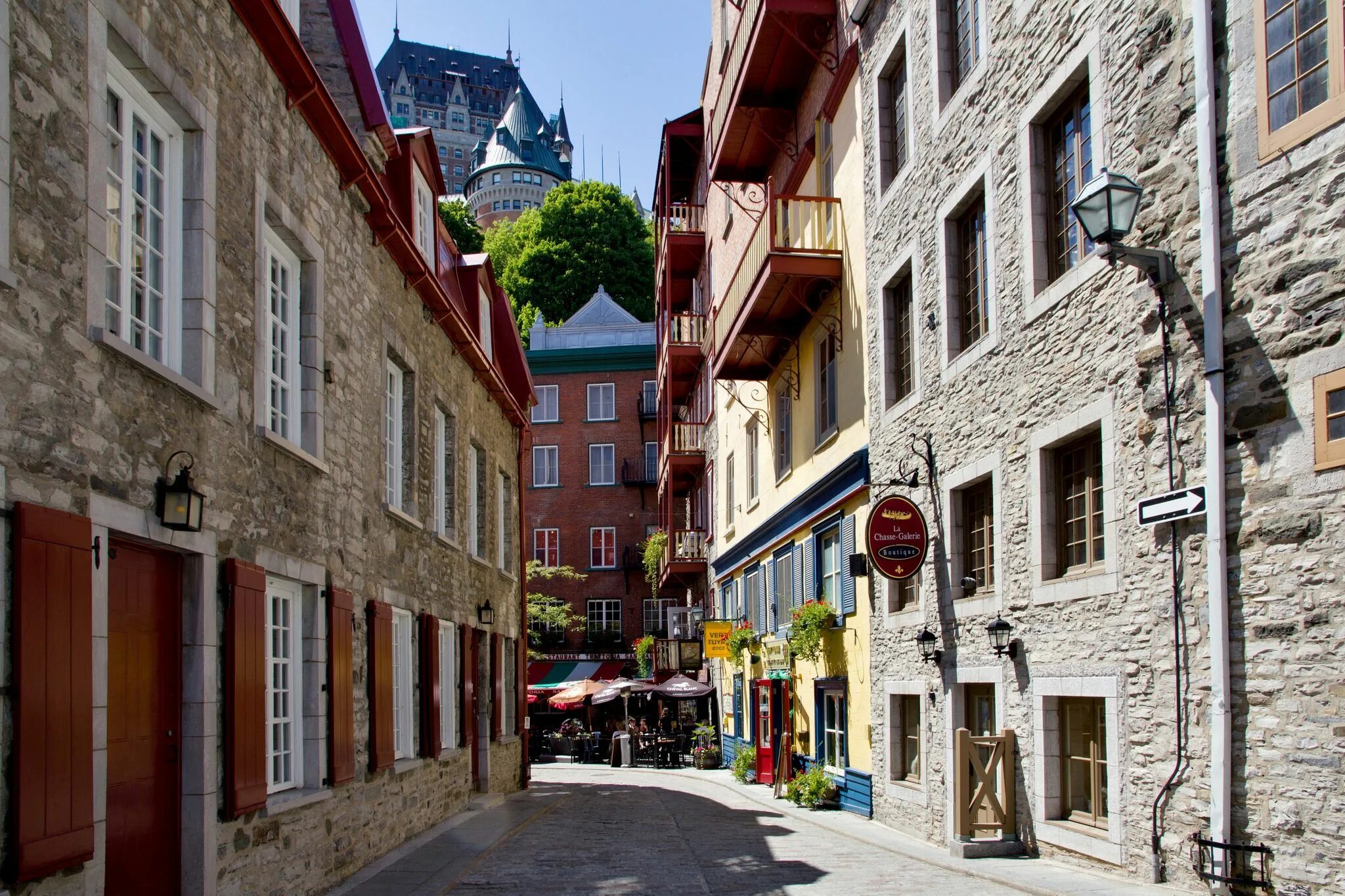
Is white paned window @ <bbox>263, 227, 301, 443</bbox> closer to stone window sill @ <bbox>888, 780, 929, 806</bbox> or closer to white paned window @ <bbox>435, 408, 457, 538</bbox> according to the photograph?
white paned window @ <bbox>435, 408, 457, 538</bbox>

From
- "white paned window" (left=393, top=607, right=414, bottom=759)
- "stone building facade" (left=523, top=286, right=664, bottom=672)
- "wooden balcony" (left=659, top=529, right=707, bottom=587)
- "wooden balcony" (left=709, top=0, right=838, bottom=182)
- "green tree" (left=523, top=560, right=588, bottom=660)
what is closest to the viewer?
"white paned window" (left=393, top=607, right=414, bottom=759)

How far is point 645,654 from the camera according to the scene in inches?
1603

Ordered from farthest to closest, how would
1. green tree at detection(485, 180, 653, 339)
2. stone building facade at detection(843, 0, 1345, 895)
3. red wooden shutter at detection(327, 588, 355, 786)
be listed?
green tree at detection(485, 180, 653, 339) → red wooden shutter at detection(327, 588, 355, 786) → stone building facade at detection(843, 0, 1345, 895)

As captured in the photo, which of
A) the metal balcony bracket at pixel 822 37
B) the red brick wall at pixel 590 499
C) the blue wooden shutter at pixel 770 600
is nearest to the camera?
the metal balcony bracket at pixel 822 37

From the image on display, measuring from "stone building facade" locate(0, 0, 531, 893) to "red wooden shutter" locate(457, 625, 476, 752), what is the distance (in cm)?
255

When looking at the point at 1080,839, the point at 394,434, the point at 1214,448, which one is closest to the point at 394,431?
the point at 394,434

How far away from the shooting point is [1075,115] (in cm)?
1141

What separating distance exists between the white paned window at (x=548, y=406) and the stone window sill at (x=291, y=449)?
37.3 m

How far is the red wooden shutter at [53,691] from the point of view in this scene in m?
5.95

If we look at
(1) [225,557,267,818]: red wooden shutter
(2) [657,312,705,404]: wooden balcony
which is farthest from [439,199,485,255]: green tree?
(1) [225,557,267,818]: red wooden shutter

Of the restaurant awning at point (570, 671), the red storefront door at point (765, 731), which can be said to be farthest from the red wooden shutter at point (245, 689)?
the restaurant awning at point (570, 671)

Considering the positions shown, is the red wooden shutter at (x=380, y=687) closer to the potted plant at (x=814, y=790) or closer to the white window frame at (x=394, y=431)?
the white window frame at (x=394, y=431)

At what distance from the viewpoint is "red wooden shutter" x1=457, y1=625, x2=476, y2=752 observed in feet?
60.3

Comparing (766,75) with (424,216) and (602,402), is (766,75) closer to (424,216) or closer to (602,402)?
(424,216)
